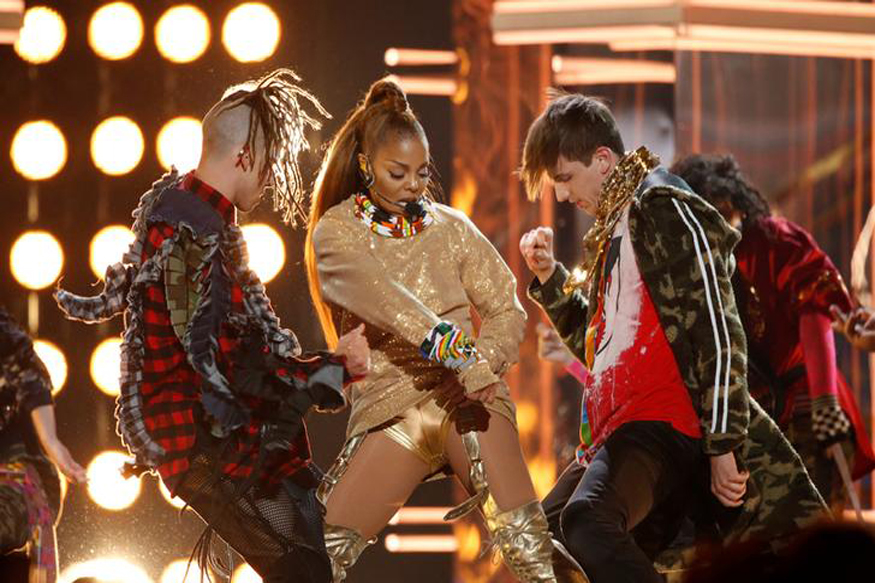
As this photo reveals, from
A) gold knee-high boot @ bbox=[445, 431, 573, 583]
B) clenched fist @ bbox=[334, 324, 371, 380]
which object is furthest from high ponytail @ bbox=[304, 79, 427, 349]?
gold knee-high boot @ bbox=[445, 431, 573, 583]

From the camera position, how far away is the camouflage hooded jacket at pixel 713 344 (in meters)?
2.82

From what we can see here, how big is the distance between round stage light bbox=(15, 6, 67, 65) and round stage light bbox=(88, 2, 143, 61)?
96 millimetres

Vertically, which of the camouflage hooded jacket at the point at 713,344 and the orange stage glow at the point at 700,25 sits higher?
the orange stage glow at the point at 700,25

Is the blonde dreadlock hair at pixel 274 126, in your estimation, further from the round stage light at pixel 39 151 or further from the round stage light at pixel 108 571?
the round stage light at pixel 108 571

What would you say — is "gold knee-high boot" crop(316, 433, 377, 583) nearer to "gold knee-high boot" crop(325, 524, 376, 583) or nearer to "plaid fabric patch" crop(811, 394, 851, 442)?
"gold knee-high boot" crop(325, 524, 376, 583)

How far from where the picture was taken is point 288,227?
407 cm

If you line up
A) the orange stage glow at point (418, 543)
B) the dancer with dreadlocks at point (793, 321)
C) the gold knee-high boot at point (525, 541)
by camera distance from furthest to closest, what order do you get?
the orange stage glow at point (418, 543) → the dancer with dreadlocks at point (793, 321) → the gold knee-high boot at point (525, 541)

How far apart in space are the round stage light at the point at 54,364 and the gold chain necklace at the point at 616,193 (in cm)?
177

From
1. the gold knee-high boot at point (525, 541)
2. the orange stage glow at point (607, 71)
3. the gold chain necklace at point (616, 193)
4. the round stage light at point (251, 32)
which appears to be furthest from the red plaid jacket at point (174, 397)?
the orange stage glow at point (607, 71)

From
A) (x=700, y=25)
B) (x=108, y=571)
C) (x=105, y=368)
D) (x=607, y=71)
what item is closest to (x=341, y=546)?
(x=108, y=571)

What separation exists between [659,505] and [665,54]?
6.90 ft

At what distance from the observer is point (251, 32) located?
4172 millimetres

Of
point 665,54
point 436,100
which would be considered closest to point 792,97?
point 665,54

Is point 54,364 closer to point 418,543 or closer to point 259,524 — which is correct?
point 418,543
